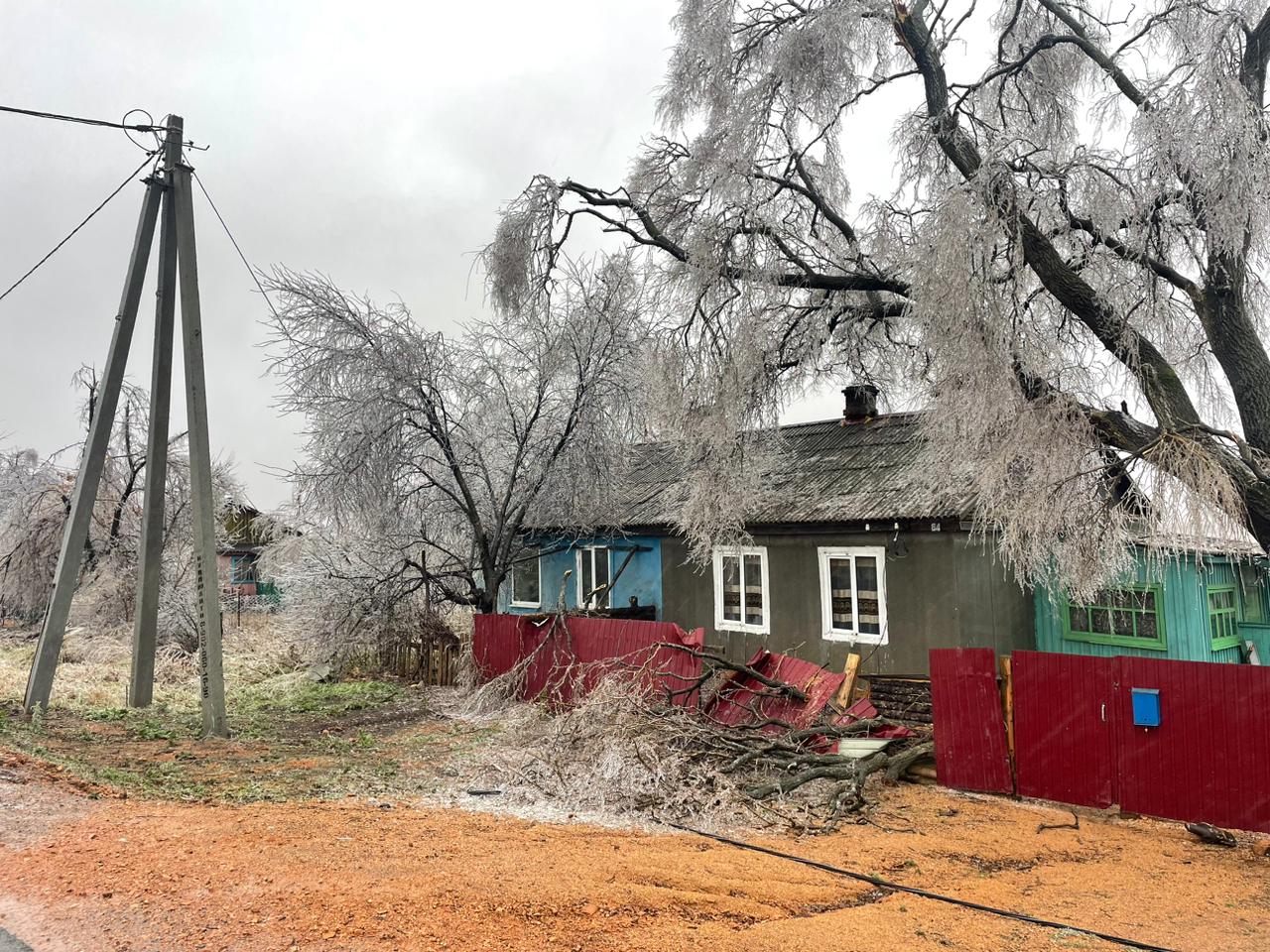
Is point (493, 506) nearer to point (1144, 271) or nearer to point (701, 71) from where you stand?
point (701, 71)

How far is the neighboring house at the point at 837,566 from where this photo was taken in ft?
39.9

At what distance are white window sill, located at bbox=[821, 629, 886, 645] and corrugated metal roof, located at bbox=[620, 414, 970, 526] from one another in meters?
1.81

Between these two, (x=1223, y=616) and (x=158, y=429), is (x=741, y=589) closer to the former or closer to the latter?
(x=1223, y=616)

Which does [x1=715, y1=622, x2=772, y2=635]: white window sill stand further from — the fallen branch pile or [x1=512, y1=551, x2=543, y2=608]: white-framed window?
[x1=512, y1=551, x2=543, y2=608]: white-framed window

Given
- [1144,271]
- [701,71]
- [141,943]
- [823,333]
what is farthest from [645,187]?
[141,943]

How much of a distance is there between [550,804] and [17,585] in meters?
21.6

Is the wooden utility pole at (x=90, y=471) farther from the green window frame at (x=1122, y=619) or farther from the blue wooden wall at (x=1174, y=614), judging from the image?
the green window frame at (x=1122, y=619)

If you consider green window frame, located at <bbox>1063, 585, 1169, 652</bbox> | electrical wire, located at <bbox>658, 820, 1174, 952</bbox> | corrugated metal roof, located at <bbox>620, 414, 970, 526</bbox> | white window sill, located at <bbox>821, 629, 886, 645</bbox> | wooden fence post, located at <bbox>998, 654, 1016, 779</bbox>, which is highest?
corrugated metal roof, located at <bbox>620, 414, 970, 526</bbox>

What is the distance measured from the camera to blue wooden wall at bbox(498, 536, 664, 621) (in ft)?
55.5

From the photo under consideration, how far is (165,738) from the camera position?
10.7m

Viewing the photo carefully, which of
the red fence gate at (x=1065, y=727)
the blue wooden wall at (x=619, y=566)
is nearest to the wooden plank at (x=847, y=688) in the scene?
the red fence gate at (x=1065, y=727)

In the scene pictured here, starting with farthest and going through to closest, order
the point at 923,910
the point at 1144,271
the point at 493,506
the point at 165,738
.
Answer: the point at 493,506
the point at 165,738
the point at 1144,271
the point at 923,910

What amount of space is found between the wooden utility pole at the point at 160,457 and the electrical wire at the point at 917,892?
6917 millimetres

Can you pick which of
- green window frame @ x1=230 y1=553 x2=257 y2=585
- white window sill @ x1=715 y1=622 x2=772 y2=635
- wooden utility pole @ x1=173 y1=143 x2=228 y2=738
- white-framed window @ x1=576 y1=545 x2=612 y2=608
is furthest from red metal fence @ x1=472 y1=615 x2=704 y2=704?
green window frame @ x1=230 y1=553 x2=257 y2=585
